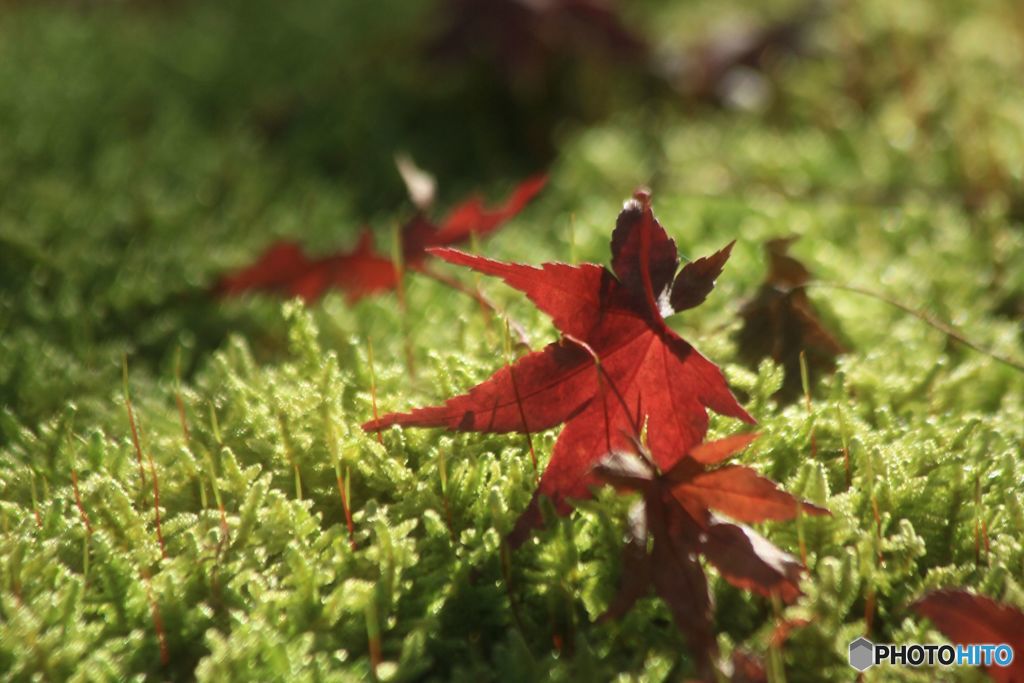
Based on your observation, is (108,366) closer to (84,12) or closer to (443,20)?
(443,20)

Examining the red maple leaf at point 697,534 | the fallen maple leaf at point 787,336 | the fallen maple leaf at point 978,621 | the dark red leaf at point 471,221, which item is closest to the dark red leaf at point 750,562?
the red maple leaf at point 697,534

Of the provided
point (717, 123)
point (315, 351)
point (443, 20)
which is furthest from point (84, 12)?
point (315, 351)

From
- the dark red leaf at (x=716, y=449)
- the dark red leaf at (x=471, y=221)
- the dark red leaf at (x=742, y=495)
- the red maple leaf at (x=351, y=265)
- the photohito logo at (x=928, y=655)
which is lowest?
the photohito logo at (x=928, y=655)

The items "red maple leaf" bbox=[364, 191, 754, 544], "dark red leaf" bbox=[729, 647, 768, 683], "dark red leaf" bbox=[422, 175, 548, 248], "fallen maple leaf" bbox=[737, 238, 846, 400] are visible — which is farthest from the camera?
"dark red leaf" bbox=[422, 175, 548, 248]

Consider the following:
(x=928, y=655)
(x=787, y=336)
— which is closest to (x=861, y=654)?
(x=928, y=655)

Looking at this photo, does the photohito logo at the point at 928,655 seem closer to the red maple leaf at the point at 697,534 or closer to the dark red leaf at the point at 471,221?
the red maple leaf at the point at 697,534

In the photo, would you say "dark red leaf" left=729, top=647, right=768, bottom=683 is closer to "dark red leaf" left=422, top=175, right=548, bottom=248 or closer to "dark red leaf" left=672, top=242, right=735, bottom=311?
"dark red leaf" left=672, top=242, right=735, bottom=311

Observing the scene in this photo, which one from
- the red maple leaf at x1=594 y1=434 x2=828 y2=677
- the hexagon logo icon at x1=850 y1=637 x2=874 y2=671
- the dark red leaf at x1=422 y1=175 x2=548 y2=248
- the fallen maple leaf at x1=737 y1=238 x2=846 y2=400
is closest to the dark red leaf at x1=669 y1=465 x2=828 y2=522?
the red maple leaf at x1=594 y1=434 x2=828 y2=677
